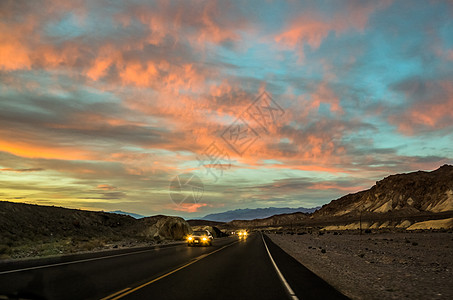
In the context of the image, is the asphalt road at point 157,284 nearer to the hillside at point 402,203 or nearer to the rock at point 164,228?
the rock at point 164,228

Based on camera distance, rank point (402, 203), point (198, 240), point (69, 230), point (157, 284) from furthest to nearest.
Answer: point (402, 203) → point (69, 230) → point (198, 240) → point (157, 284)

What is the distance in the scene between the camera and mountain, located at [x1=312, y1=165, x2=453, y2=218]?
120m

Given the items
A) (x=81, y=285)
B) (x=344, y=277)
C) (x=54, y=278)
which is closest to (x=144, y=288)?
(x=81, y=285)

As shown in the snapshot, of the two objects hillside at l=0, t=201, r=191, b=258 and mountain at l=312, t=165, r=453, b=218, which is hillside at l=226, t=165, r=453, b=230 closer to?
mountain at l=312, t=165, r=453, b=218

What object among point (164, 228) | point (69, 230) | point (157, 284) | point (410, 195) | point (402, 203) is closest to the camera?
point (157, 284)

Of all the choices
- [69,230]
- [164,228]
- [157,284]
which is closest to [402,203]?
[164,228]

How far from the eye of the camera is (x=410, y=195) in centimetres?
13462

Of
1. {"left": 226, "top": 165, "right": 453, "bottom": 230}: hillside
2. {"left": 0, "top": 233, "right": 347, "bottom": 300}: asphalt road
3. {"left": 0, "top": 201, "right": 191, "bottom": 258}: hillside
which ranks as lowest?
{"left": 0, "top": 233, "right": 347, "bottom": 300}: asphalt road

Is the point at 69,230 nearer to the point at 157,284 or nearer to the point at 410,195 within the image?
the point at 157,284

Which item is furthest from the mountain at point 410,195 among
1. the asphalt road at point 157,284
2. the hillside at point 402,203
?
the asphalt road at point 157,284

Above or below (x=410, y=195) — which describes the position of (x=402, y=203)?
below

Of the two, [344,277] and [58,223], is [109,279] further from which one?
[58,223]

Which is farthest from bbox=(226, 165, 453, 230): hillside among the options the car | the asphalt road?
the asphalt road

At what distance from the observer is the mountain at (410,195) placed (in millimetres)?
119625
